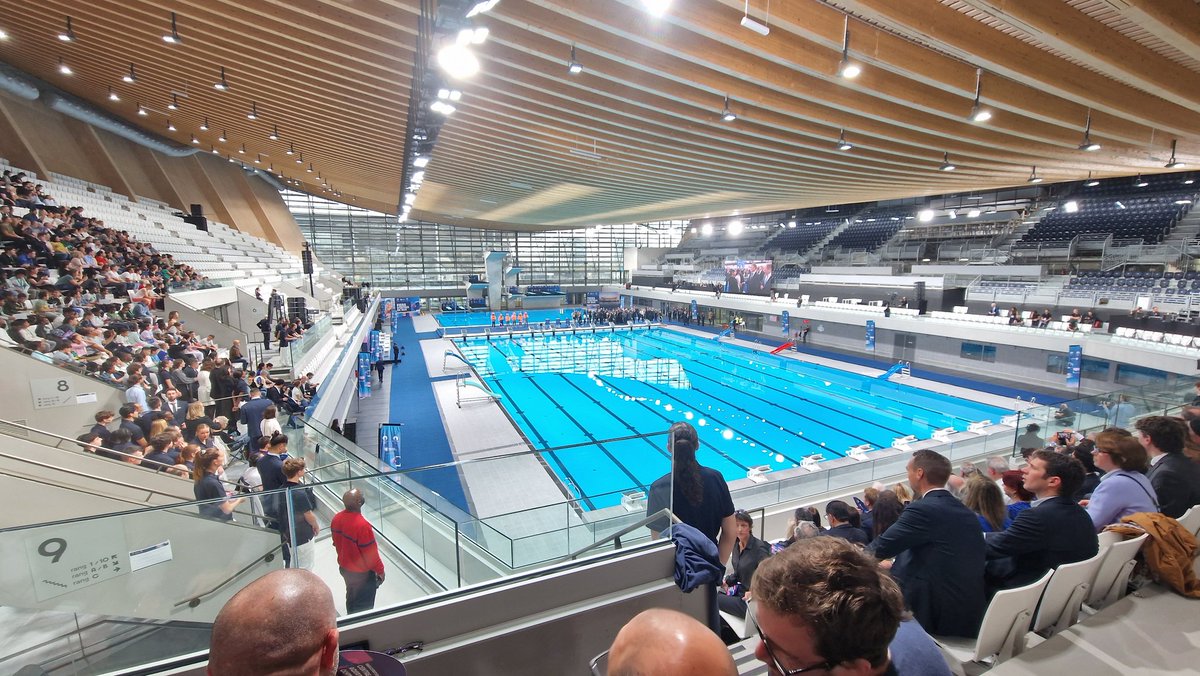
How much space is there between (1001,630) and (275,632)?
2.61m

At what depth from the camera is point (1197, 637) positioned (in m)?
2.21

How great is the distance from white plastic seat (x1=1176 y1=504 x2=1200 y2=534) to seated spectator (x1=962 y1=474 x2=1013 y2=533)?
2.80 feet

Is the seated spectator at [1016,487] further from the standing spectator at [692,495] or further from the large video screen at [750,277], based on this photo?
the large video screen at [750,277]

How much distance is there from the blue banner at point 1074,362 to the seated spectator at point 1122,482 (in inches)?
573

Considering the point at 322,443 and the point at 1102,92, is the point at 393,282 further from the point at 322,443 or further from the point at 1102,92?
the point at 1102,92

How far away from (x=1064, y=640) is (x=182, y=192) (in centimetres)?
2604

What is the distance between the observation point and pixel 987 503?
2918 millimetres

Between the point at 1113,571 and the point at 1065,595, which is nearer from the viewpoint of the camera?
the point at 1065,595

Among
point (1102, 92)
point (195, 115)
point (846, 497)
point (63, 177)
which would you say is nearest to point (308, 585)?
point (846, 497)

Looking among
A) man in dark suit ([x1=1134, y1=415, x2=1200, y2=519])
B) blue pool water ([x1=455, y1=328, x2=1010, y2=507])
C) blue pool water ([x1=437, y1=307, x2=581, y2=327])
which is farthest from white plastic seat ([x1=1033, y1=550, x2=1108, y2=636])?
blue pool water ([x1=437, y1=307, x2=581, y2=327])

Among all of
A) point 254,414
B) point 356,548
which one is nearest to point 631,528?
point 356,548

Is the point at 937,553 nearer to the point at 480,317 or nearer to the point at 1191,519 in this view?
the point at 1191,519

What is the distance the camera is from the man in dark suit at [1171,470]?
2.97 m

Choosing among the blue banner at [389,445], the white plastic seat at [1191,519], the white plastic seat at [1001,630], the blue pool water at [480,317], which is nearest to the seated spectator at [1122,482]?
the white plastic seat at [1191,519]
